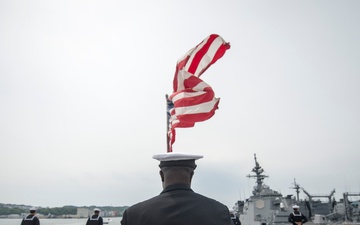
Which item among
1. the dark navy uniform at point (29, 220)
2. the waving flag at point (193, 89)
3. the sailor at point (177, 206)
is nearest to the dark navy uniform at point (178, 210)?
the sailor at point (177, 206)

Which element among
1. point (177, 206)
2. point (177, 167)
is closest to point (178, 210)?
point (177, 206)

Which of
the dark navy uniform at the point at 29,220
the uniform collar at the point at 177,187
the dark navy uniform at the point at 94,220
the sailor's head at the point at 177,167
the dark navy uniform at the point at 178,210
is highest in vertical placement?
the sailor's head at the point at 177,167

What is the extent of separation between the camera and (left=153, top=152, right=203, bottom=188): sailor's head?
2206mm

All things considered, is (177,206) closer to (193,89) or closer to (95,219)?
(193,89)

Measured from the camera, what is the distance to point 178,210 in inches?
77.1

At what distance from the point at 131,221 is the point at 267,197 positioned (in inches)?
1006

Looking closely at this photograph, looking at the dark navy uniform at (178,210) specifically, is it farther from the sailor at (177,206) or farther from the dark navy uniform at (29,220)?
the dark navy uniform at (29,220)

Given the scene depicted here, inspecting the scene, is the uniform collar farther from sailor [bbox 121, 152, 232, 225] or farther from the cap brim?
the cap brim

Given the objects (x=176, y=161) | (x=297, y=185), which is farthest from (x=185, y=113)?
(x=297, y=185)

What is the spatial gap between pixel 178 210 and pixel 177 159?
40 centimetres

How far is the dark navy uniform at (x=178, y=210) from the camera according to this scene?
193 cm

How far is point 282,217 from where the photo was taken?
914 inches

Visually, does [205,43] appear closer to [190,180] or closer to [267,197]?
[190,180]

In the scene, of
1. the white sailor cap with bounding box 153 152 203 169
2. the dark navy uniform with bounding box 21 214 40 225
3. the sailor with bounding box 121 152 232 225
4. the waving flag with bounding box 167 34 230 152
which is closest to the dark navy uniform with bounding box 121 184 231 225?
the sailor with bounding box 121 152 232 225
